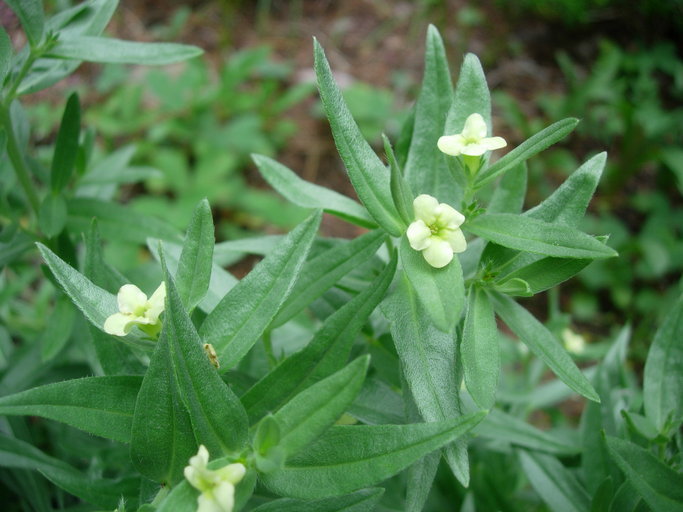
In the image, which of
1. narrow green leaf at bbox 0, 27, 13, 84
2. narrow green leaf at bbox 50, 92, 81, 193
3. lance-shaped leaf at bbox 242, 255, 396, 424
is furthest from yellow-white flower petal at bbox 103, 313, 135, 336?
narrow green leaf at bbox 50, 92, 81, 193

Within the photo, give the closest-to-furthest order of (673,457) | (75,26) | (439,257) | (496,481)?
(439,257)
(673,457)
(75,26)
(496,481)

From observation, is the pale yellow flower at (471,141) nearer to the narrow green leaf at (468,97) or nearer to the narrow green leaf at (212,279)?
the narrow green leaf at (468,97)

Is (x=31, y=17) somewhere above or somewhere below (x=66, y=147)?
above

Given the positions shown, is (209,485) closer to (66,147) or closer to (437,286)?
(437,286)

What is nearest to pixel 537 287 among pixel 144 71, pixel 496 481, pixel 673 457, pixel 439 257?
pixel 439 257

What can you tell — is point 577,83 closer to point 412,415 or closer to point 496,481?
point 496,481

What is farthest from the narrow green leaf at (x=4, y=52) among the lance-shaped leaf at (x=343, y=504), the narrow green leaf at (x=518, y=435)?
the narrow green leaf at (x=518, y=435)

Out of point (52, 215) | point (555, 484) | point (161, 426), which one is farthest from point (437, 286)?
point (52, 215)

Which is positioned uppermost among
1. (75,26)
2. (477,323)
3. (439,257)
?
(75,26)
